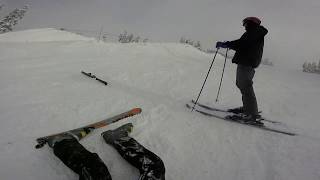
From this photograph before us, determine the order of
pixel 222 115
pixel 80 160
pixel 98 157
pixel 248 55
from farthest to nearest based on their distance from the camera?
pixel 222 115 → pixel 248 55 → pixel 98 157 → pixel 80 160

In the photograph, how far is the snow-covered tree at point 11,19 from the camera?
230 feet

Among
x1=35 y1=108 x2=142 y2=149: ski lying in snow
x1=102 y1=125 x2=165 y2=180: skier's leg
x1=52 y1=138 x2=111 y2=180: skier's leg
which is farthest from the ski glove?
x1=52 y1=138 x2=111 y2=180: skier's leg

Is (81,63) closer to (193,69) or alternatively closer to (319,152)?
(193,69)

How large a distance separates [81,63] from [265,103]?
6614 millimetres

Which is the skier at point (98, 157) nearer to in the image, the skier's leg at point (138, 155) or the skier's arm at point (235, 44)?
the skier's leg at point (138, 155)

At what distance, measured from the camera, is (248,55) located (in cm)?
672

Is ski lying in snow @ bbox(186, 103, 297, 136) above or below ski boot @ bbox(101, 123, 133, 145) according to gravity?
above

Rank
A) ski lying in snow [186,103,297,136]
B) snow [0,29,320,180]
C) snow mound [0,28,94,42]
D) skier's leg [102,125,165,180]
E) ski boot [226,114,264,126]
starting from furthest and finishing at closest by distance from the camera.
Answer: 1. snow mound [0,28,94,42]
2. ski boot [226,114,264,126]
3. ski lying in snow [186,103,297,136]
4. snow [0,29,320,180]
5. skier's leg [102,125,165,180]

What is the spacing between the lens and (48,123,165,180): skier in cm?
364

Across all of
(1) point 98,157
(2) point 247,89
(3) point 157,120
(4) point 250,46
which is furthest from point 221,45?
(1) point 98,157

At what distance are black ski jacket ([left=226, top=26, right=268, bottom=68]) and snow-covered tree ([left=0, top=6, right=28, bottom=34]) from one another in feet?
241

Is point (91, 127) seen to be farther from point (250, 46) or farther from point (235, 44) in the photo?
point (250, 46)

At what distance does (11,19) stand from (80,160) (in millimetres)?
77723

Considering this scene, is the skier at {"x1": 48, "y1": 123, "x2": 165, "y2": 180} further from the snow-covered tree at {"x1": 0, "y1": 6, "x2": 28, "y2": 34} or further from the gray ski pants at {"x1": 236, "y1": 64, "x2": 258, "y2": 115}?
the snow-covered tree at {"x1": 0, "y1": 6, "x2": 28, "y2": 34}
